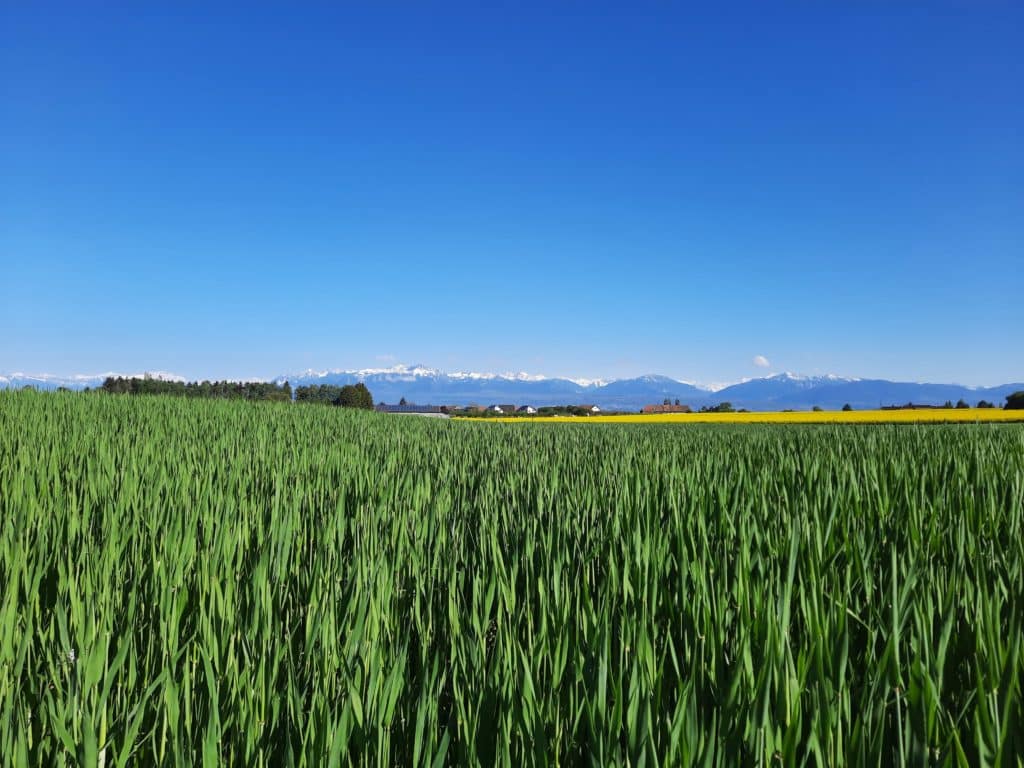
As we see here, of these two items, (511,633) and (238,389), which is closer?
(511,633)

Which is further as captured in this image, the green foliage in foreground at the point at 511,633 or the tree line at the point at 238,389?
the tree line at the point at 238,389

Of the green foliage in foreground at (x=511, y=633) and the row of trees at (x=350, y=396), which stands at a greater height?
the row of trees at (x=350, y=396)

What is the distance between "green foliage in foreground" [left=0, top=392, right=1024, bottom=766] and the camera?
1.07 m

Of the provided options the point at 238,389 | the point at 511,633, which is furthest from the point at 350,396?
the point at 511,633

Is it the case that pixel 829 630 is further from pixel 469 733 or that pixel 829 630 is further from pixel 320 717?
pixel 320 717

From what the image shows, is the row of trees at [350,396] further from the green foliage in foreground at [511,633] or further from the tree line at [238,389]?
the green foliage in foreground at [511,633]

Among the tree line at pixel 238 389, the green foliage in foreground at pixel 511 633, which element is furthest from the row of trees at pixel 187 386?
the green foliage in foreground at pixel 511 633

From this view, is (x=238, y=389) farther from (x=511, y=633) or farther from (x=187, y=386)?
Result: (x=511, y=633)

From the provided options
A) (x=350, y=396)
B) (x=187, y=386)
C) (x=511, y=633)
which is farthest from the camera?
(x=350, y=396)

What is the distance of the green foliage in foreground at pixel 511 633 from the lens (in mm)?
1074

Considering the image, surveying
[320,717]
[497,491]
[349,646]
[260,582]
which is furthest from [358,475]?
[320,717]

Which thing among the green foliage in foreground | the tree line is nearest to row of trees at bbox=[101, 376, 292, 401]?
the tree line

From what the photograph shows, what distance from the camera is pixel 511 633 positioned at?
1416mm

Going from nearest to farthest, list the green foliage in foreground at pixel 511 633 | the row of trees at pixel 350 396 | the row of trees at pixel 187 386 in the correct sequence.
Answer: the green foliage in foreground at pixel 511 633
the row of trees at pixel 187 386
the row of trees at pixel 350 396
